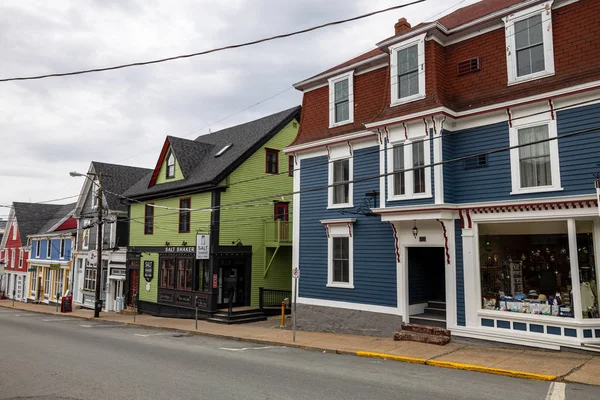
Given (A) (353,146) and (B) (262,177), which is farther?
(B) (262,177)

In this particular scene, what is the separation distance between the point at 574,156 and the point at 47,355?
1521 centimetres

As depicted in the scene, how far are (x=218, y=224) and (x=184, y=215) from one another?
3.17 metres

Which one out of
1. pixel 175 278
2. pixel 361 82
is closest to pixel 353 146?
pixel 361 82

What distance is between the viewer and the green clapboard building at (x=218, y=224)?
23.8 m

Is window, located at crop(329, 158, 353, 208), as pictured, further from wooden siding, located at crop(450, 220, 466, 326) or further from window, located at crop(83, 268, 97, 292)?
window, located at crop(83, 268, 97, 292)

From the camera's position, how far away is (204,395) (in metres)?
8.42

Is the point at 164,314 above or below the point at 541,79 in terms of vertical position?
below

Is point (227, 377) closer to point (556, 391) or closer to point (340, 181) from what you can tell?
point (556, 391)

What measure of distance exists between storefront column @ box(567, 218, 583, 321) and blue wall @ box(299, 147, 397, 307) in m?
5.31

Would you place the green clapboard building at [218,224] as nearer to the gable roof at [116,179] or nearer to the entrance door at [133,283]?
the entrance door at [133,283]

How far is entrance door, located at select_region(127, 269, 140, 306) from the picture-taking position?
2906 cm

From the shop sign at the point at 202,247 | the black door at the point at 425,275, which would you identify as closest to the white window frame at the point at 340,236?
the black door at the point at 425,275

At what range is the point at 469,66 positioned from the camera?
46.8 feet

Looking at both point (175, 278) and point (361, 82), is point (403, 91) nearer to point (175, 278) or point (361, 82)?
point (361, 82)
